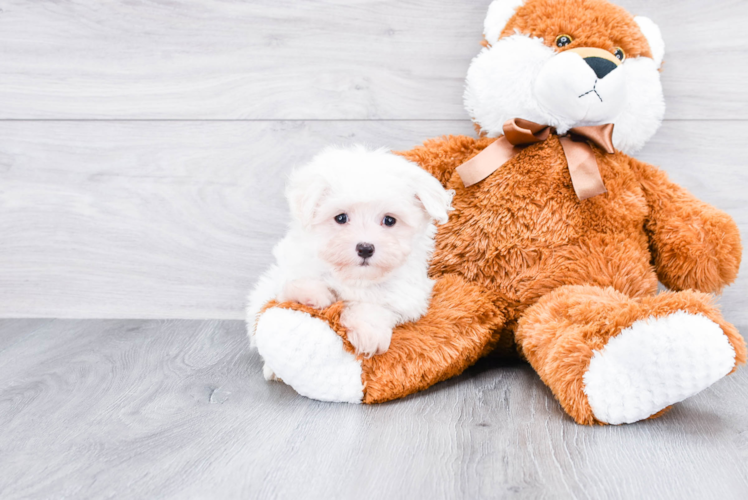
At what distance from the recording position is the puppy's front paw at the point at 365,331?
893 mm

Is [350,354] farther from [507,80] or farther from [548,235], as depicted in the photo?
[507,80]

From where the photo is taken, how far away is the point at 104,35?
1397mm

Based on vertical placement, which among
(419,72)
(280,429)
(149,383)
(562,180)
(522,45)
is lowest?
(149,383)

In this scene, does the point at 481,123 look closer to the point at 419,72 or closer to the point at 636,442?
the point at 419,72

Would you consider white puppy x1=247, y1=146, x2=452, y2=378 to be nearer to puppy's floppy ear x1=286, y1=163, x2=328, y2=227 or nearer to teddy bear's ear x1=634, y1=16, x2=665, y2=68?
puppy's floppy ear x1=286, y1=163, x2=328, y2=227

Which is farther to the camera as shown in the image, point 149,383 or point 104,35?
point 104,35

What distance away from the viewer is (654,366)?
31.4 inches

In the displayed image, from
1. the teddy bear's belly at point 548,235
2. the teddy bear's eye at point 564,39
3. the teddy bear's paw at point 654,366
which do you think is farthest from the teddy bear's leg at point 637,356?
the teddy bear's eye at point 564,39

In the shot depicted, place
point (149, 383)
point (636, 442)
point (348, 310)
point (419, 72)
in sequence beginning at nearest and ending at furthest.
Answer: point (636, 442) → point (348, 310) → point (149, 383) → point (419, 72)

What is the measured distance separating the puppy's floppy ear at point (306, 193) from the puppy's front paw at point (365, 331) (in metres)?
0.17

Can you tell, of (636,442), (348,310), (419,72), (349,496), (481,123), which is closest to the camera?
(349,496)

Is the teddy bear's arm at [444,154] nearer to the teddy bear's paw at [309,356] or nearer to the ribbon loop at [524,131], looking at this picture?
the ribbon loop at [524,131]

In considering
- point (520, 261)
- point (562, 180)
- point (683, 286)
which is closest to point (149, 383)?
point (520, 261)

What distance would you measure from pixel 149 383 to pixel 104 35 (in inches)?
34.6
